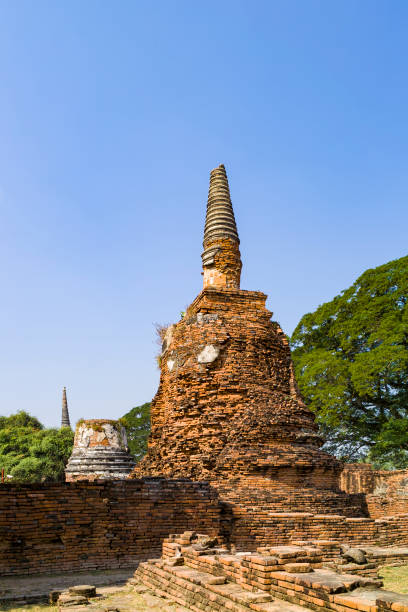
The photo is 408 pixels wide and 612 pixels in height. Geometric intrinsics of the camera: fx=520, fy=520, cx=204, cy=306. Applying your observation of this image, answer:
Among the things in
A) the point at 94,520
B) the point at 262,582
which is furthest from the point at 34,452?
the point at 262,582

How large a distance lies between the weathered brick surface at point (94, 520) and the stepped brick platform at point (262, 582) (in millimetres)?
1302

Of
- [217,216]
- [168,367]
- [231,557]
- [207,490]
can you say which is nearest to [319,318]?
[217,216]

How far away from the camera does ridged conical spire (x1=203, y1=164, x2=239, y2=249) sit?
14.9 metres

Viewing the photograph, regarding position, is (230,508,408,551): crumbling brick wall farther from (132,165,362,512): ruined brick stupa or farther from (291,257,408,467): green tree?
(291,257,408,467): green tree

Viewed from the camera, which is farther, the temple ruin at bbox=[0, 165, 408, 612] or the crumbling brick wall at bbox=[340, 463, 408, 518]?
the crumbling brick wall at bbox=[340, 463, 408, 518]

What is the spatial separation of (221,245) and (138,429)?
25.8 m

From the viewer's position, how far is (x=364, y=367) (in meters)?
19.6

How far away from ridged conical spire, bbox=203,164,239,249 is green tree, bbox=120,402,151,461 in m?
23.1

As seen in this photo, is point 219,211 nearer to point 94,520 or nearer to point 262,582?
point 94,520

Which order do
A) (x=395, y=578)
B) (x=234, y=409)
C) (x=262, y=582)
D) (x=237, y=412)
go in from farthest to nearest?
(x=234, y=409)
(x=237, y=412)
(x=395, y=578)
(x=262, y=582)

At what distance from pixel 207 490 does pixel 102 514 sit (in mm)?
1988

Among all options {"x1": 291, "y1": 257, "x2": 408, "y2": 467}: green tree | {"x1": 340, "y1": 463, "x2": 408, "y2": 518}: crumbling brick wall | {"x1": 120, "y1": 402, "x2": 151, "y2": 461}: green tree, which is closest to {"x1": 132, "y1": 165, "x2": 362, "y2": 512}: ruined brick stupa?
{"x1": 340, "y1": 463, "x2": 408, "y2": 518}: crumbling brick wall

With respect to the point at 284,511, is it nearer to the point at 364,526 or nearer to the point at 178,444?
the point at 364,526

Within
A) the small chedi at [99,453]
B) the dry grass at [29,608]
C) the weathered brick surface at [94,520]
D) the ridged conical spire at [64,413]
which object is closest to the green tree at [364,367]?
the small chedi at [99,453]
